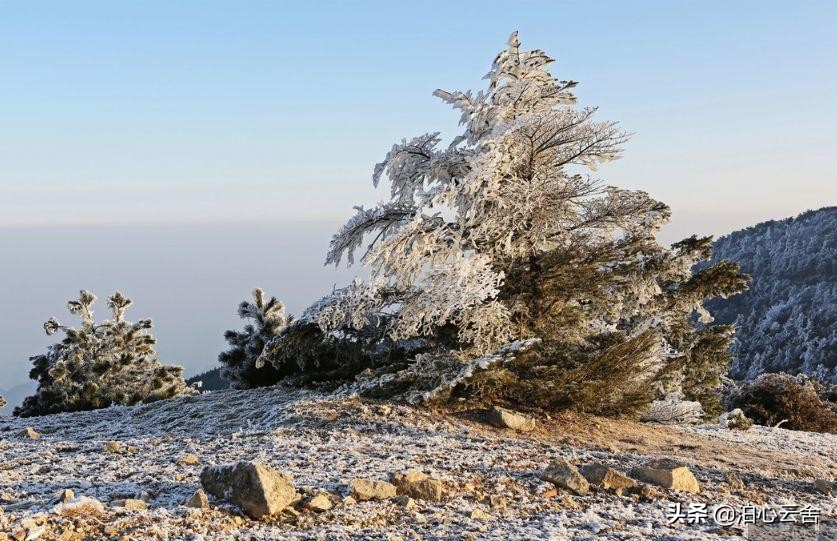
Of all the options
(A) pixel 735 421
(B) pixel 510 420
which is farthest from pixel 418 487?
(A) pixel 735 421

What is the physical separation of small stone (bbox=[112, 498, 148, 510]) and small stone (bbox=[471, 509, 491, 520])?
2.79m

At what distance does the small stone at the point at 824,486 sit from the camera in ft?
24.9

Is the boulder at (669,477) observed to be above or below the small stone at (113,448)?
above

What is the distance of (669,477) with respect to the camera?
693 centimetres

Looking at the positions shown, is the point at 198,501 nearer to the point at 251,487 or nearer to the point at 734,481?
the point at 251,487

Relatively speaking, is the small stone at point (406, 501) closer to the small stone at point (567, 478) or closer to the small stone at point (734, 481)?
the small stone at point (567, 478)

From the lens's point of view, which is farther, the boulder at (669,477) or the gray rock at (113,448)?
the gray rock at (113,448)

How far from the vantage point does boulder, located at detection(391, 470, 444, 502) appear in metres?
6.13

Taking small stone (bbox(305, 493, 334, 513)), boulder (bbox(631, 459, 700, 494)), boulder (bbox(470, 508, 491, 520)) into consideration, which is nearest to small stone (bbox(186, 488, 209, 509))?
small stone (bbox(305, 493, 334, 513))

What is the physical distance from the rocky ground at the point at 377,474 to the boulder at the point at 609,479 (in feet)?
0.07

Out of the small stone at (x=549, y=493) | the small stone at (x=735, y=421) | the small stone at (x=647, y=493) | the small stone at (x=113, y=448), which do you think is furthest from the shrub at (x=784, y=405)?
the small stone at (x=113, y=448)

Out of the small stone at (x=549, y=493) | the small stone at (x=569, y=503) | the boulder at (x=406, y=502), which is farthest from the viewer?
the small stone at (x=549, y=493)

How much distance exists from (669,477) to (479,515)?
2440mm

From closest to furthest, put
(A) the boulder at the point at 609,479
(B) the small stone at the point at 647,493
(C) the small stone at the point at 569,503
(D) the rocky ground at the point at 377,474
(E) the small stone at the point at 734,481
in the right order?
(D) the rocky ground at the point at 377,474
(C) the small stone at the point at 569,503
(B) the small stone at the point at 647,493
(A) the boulder at the point at 609,479
(E) the small stone at the point at 734,481
